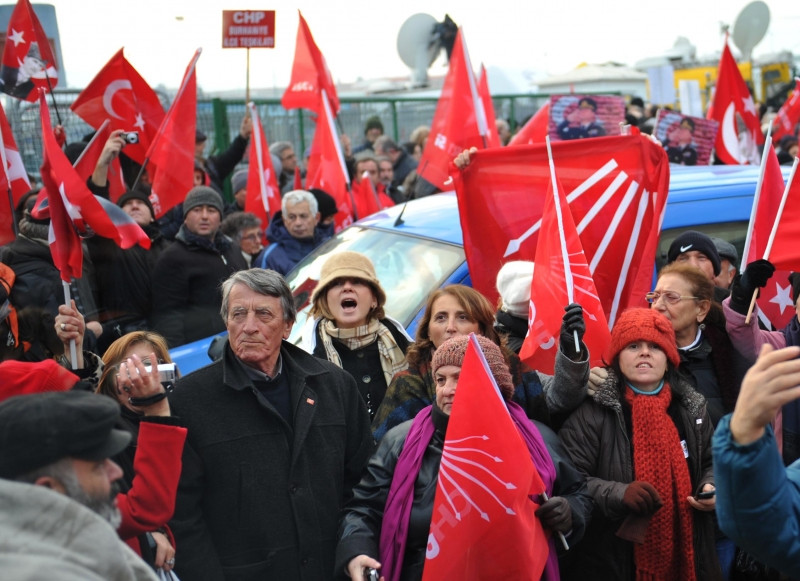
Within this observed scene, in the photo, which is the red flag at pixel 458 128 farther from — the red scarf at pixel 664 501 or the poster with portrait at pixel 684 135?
the red scarf at pixel 664 501

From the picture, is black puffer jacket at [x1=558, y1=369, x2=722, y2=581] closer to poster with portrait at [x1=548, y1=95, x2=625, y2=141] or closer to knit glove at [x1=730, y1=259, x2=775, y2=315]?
knit glove at [x1=730, y1=259, x2=775, y2=315]

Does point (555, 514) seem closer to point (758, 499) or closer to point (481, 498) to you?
point (481, 498)

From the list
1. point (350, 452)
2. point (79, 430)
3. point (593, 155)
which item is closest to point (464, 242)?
point (593, 155)

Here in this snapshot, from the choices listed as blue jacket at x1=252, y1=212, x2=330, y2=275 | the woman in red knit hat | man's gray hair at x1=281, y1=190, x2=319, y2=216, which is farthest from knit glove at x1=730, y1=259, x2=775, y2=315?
man's gray hair at x1=281, y1=190, x2=319, y2=216

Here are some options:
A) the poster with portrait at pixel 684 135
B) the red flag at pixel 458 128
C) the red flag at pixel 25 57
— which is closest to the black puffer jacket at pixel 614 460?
the red flag at pixel 458 128

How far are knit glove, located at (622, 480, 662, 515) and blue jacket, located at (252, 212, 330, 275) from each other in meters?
3.92

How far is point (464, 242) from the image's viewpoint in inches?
200

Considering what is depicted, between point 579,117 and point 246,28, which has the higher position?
point 246,28

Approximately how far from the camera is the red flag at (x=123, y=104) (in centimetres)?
749

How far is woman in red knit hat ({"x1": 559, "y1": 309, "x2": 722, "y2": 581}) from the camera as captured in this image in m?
3.76

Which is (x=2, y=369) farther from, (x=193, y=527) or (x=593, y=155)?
(x=593, y=155)

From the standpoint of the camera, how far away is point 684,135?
8.64m

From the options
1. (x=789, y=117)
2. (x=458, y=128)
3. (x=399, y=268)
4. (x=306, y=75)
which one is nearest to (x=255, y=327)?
(x=399, y=268)

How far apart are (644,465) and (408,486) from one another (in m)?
0.99
